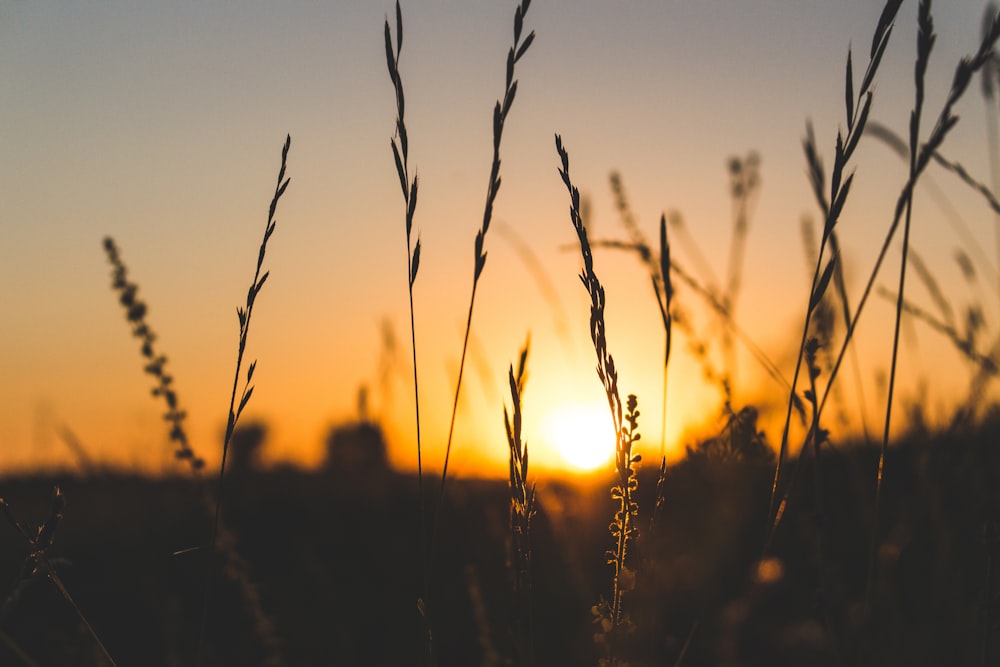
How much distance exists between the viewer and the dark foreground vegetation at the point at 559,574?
1.18 m

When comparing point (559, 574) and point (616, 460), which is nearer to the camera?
point (616, 460)

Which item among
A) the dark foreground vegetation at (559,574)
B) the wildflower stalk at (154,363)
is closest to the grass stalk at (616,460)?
the dark foreground vegetation at (559,574)

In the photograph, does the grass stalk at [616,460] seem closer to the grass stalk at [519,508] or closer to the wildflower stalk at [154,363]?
the grass stalk at [519,508]

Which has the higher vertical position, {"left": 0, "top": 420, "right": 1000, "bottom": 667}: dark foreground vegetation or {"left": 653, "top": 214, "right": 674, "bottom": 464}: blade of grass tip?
{"left": 653, "top": 214, "right": 674, "bottom": 464}: blade of grass tip

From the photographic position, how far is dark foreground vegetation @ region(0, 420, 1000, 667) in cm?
118

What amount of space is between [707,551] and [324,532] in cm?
388

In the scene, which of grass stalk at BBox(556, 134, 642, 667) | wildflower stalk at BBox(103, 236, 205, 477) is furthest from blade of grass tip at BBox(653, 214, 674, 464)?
wildflower stalk at BBox(103, 236, 205, 477)

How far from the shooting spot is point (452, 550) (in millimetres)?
4039

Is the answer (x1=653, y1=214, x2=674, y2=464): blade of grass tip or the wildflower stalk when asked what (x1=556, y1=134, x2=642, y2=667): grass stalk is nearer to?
(x1=653, y1=214, x2=674, y2=464): blade of grass tip

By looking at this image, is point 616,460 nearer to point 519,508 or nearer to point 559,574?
point 519,508

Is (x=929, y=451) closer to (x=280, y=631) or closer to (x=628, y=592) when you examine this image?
(x=628, y=592)

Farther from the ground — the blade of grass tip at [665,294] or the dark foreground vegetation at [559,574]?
the blade of grass tip at [665,294]

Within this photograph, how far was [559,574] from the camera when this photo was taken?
136 inches

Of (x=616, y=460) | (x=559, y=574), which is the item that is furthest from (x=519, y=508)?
(x=559, y=574)
